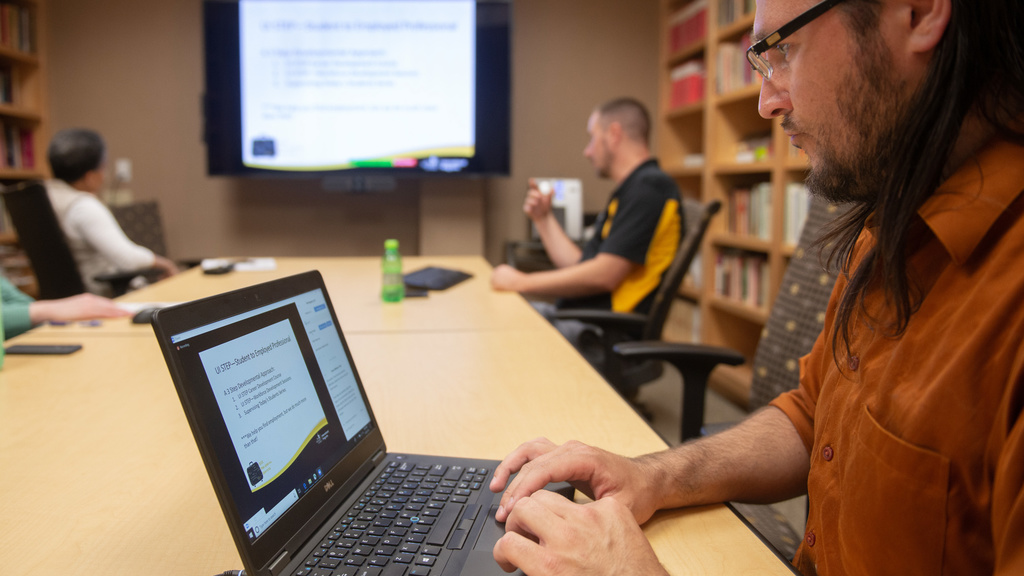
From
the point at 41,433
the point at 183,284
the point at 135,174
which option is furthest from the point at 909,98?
the point at 135,174

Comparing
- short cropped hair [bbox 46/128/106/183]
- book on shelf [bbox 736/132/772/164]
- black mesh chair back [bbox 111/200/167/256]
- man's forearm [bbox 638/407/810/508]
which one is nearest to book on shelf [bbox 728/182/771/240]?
book on shelf [bbox 736/132/772/164]

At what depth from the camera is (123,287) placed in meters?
2.67

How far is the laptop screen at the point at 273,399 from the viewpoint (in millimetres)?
577

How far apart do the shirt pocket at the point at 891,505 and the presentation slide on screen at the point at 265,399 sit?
547 millimetres

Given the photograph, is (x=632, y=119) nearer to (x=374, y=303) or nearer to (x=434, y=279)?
(x=434, y=279)

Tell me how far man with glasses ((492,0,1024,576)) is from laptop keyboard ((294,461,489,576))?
53 mm

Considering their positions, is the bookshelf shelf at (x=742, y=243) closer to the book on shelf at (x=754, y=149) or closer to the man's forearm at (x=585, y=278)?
the book on shelf at (x=754, y=149)

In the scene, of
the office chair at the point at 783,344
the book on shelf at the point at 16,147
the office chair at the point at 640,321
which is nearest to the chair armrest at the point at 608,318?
the office chair at the point at 640,321

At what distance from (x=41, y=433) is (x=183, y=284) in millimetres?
1510

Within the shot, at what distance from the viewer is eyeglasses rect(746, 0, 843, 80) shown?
0.67 m

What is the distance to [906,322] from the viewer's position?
24.3 inches

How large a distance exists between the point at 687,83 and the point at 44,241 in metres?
3.26

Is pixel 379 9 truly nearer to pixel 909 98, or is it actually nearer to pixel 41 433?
pixel 41 433

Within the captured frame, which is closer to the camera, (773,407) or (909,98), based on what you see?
(909,98)
